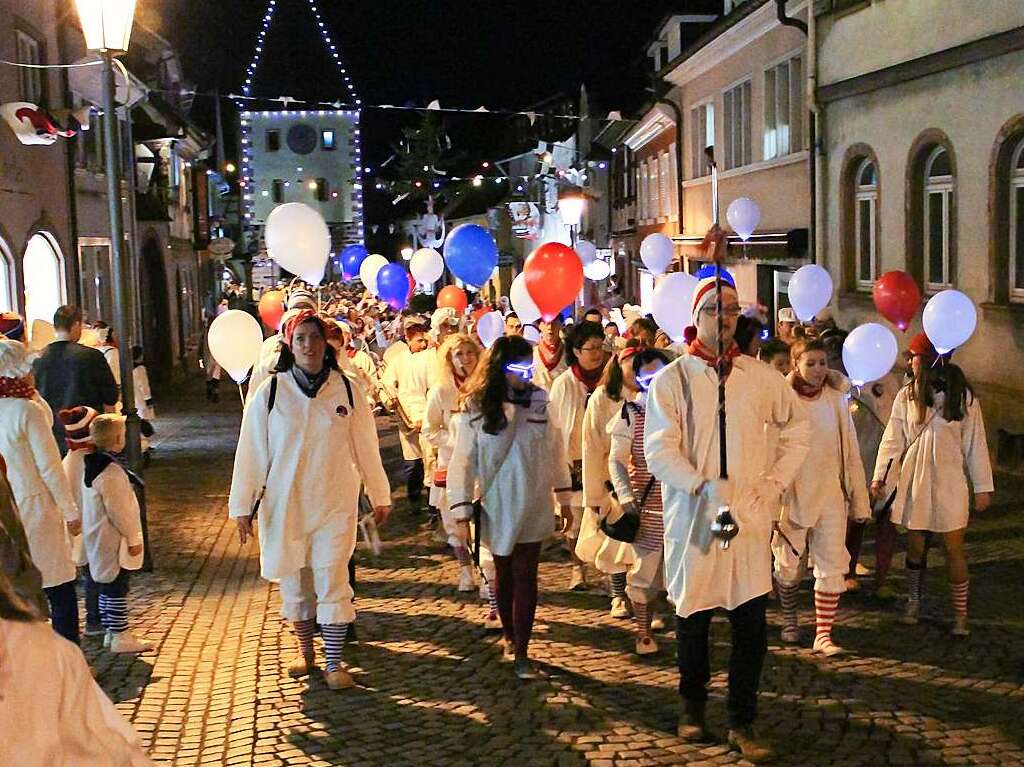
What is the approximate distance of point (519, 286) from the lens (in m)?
13.4

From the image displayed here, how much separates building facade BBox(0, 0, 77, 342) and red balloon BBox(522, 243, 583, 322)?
8.40 m

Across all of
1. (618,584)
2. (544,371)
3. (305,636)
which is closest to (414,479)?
(544,371)

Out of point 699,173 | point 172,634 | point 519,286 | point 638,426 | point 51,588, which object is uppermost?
point 699,173

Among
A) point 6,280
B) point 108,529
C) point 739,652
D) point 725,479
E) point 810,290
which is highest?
point 6,280

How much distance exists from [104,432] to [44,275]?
1419cm

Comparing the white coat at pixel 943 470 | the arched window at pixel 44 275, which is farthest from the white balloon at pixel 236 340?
the arched window at pixel 44 275

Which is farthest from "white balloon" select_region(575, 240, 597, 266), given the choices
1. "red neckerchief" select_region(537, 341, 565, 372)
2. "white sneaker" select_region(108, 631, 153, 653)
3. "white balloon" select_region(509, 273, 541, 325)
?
"white sneaker" select_region(108, 631, 153, 653)

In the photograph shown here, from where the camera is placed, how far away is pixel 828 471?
298 inches

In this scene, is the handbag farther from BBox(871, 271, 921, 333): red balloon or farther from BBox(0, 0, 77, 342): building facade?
BBox(0, 0, 77, 342): building facade

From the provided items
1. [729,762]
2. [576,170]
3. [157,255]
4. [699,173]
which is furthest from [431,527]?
[576,170]

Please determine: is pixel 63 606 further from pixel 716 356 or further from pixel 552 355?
pixel 552 355

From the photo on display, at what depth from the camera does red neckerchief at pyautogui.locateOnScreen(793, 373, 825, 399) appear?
25.1 feet

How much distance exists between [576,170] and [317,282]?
34167mm

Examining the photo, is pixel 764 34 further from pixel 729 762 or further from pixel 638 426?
pixel 729 762
